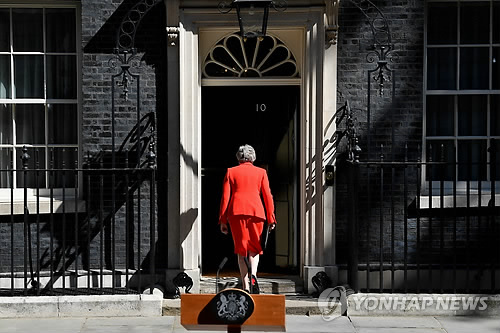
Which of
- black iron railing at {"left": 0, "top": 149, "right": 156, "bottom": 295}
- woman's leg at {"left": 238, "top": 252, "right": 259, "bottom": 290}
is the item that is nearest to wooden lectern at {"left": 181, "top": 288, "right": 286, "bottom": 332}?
woman's leg at {"left": 238, "top": 252, "right": 259, "bottom": 290}

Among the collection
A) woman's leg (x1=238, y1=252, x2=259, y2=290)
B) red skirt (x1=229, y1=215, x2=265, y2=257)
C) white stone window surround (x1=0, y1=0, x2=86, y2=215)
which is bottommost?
woman's leg (x1=238, y1=252, x2=259, y2=290)

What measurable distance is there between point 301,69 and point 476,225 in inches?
110

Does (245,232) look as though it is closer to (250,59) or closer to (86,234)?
(86,234)

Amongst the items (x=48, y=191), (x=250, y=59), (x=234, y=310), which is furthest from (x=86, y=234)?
(x=234, y=310)

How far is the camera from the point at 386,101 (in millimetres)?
10414

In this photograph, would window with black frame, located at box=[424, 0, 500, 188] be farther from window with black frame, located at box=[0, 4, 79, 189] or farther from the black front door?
window with black frame, located at box=[0, 4, 79, 189]

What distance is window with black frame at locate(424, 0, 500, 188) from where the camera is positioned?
10648 mm

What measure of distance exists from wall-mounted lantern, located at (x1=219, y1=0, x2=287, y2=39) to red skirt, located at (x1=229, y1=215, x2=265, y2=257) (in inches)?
77.6

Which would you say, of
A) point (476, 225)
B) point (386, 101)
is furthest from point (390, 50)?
point (476, 225)

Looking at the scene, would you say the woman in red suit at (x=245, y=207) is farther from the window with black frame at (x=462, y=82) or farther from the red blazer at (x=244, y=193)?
the window with black frame at (x=462, y=82)

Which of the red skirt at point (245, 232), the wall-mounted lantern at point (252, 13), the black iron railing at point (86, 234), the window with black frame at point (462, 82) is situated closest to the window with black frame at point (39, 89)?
the black iron railing at point (86, 234)

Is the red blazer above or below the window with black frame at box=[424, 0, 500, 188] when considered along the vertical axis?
below

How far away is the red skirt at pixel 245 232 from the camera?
9.43 m

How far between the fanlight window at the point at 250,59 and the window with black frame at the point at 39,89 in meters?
1.67
